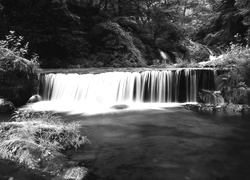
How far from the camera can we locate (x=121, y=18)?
877 inches

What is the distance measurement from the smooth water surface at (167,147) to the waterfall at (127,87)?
3.38m

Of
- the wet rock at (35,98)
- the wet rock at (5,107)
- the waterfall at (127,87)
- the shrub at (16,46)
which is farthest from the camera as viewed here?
the waterfall at (127,87)

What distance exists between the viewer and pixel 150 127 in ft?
26.8

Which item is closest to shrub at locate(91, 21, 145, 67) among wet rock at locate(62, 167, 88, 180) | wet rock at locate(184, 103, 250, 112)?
wet rock at locate(184, 103, 250, 112)

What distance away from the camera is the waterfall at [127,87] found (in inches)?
508

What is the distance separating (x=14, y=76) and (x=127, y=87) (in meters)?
5.57

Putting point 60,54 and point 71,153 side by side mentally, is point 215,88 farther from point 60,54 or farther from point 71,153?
point 60,54

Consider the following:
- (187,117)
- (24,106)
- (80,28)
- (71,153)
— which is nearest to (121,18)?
(80,28)

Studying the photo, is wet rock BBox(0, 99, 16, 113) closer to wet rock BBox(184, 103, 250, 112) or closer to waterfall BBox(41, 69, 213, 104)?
waterfall BBox(41, 69, 213, 104)

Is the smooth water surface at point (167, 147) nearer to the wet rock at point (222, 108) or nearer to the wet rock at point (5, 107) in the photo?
the wet rock at point (222, 108)

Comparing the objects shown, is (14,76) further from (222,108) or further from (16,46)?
(222,108)

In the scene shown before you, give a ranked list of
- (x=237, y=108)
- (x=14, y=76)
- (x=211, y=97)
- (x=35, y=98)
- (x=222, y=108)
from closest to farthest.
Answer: (x=237, y=108), (x=222, y=108), (x=14, y=76), (x=211, y=97), (x=35, y=98)

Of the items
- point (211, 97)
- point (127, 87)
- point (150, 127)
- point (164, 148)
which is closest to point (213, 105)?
point (211, 97)

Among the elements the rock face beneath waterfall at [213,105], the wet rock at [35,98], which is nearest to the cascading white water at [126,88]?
the wet rock at [35,98]
